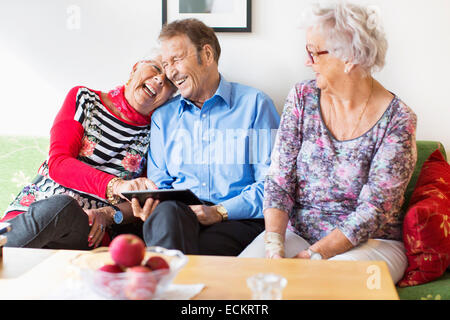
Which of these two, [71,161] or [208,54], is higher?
[208,54]

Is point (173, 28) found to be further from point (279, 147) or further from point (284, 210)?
point (284, 210)

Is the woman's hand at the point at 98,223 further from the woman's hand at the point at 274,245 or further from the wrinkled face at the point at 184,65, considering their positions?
the woman's hand at the point at 274,245

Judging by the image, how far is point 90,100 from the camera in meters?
2.23

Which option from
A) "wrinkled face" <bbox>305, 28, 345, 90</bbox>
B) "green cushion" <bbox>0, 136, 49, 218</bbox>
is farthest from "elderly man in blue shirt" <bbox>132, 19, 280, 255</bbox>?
"green cushion" <bbox>0, 136, 49, 218</bbox>

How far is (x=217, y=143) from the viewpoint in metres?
2.17

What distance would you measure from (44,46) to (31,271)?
1.49m

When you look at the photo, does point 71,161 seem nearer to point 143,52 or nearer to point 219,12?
point 143,52

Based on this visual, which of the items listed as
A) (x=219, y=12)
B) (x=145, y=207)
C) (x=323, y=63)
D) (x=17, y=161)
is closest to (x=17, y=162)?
(x=17, y=161)

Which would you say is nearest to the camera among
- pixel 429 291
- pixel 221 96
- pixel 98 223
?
pixel 429 291

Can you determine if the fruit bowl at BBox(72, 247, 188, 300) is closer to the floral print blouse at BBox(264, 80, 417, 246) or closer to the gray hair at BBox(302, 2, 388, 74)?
the floral print blouse at BBox(264, 80, 417, 246)

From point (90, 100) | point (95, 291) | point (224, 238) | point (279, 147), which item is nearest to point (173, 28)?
point (90, 100)

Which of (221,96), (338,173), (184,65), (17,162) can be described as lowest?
(17,162)

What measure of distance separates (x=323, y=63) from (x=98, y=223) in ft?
3.50
